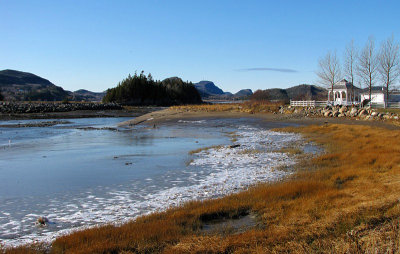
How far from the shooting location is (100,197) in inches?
348

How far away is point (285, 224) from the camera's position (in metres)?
5.98

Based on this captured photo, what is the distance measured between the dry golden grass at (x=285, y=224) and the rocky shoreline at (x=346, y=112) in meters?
23.8

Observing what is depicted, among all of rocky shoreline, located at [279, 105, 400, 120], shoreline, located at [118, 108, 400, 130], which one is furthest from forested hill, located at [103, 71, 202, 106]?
rocky shoreline, located at [279, 105, 400, 120]

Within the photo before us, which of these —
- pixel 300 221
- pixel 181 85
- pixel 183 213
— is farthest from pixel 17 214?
pixel 181 85

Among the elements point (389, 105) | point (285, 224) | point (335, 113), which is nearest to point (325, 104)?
point (389, 105)

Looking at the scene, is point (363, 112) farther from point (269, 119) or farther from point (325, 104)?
point (325, 104)

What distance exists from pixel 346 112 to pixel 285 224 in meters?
33.7

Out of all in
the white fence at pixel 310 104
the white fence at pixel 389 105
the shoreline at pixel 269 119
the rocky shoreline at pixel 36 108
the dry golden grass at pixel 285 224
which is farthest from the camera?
the rocky shoreline at pixel 36 108

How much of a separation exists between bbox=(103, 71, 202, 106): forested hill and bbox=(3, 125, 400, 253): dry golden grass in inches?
4003

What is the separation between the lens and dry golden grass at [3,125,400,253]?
5.01m

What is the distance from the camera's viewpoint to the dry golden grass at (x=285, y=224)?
501 cm

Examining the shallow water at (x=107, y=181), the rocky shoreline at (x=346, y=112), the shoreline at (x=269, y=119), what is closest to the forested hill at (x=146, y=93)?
the shoreline at (x=269, y=119)

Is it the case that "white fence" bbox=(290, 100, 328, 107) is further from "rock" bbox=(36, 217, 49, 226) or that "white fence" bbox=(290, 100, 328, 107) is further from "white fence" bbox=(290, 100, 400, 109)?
"rock" bbox=(36, 217, 49, 226)

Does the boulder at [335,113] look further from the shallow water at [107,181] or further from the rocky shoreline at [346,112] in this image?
the shallow water at [107,181]
